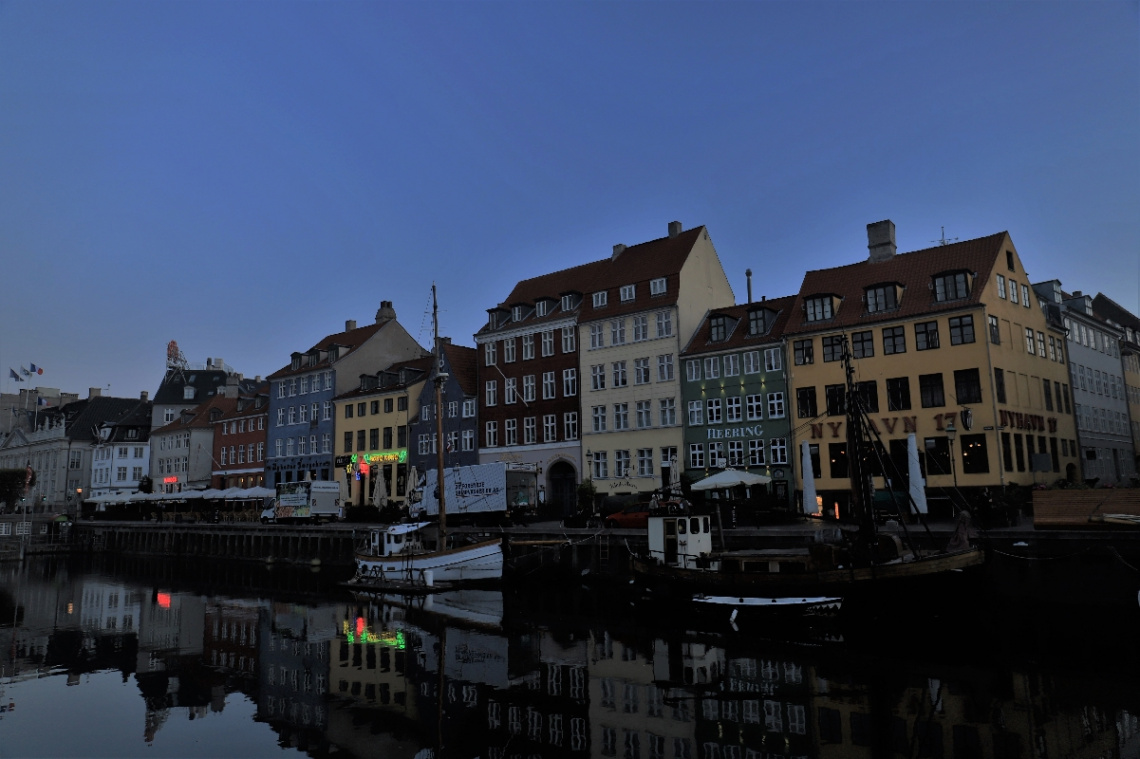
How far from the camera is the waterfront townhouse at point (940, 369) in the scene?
41094 mm

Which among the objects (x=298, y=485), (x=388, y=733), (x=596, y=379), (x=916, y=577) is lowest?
(x=388, y=733)

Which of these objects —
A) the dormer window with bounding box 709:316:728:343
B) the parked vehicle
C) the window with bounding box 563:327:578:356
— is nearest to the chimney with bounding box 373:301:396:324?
the parked vehicle

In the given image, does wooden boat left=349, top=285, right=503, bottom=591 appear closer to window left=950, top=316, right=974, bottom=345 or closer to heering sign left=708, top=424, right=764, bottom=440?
heering sign left=708, top=424, right=764, bottom=440

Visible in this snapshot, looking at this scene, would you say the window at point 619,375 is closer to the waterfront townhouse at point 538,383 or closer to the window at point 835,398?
the waterfront townhouse at point 538,383

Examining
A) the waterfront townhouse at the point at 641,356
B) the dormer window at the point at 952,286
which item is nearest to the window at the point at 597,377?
the waterfront townhouse at the point at 641,356

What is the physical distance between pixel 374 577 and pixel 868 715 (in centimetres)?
2977

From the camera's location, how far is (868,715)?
58.7 feet

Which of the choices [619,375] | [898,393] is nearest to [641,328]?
[619,375]

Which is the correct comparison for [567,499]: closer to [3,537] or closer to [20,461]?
[3,537]

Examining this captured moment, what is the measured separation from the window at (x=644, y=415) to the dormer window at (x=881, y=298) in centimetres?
1475

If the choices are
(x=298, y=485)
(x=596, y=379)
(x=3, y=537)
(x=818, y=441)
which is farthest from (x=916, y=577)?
(x=3, y=537)

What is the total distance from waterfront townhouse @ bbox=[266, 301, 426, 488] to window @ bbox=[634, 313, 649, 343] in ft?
99.3

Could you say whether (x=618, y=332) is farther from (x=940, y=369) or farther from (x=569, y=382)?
(x=940, y=369)

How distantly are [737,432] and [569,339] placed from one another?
14530 millimetres
